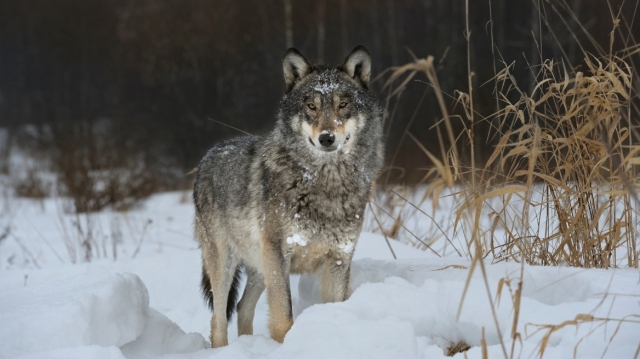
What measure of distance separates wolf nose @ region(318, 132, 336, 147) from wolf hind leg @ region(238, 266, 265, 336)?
1.32 metres

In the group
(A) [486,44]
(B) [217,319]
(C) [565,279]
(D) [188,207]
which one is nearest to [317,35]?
(A) [486,44]

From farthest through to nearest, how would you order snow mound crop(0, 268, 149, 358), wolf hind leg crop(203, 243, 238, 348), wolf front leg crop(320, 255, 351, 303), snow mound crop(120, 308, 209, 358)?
wolf hind leg crop(203, 243, 238, 348)
wolf front leg crop(320, 255, 351, 303)
snow mound crop(120, 308, 209, 358)
snow mound crop(0, 268, 149, 358)

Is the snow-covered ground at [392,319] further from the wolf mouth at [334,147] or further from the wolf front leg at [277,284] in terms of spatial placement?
the wolf mouth at [334,147]

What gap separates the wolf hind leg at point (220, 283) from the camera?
13.2 feet

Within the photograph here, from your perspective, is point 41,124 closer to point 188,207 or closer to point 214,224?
point 188,207

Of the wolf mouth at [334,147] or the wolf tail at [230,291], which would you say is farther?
the wolf tail at [230,291]

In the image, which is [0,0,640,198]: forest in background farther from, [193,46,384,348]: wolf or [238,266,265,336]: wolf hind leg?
[193,46,384,348]: wolf

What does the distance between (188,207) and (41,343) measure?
364 inches

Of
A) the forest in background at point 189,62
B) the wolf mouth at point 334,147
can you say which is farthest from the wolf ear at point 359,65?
the forest in background at point 189,62

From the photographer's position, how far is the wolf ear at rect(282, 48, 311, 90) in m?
3.80

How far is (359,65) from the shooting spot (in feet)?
12.6

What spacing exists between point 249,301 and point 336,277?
3.11ft

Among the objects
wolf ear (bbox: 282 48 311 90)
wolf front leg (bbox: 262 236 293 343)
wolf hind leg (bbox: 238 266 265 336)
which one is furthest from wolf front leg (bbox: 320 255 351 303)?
wolf ear (bbox: 282 48 311 90)

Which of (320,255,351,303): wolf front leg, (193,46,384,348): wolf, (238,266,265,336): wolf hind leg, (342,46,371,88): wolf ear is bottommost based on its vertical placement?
(238,266,265,336): wolf hind leg
